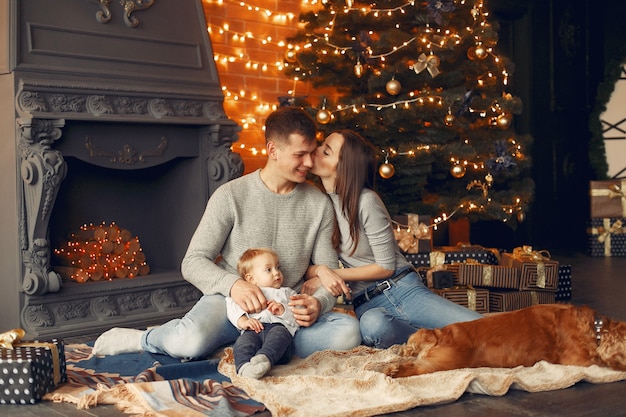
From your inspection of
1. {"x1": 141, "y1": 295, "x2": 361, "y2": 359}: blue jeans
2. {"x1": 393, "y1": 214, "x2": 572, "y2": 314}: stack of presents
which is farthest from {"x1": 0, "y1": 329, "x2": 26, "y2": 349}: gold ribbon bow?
{"x1": 393, "y1": 214, "x2": 572, "y2": 314}: stack of presents

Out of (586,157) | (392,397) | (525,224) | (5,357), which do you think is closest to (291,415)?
(392,397)

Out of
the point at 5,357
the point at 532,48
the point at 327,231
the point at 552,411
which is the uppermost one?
the point at 532,48

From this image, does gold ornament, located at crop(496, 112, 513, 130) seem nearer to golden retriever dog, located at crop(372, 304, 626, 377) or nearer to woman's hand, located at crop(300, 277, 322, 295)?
woman's hand, located at crop(300, 277, 322, 295)

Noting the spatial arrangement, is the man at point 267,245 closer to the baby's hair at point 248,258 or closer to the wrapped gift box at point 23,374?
the baby's hair at point 248,258

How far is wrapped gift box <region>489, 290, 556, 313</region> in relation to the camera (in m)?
4.66

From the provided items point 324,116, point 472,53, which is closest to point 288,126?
point 324,116

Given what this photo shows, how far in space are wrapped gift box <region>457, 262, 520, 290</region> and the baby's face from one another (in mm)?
1673

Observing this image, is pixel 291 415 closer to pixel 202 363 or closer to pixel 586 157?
pixel 202 363

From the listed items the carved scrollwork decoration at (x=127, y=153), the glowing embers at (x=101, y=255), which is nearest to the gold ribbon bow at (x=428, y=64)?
the carved scrollwork decoration at (x=127, y=153)

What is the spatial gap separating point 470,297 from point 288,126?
1725 mm

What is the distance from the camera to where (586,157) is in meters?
8.33

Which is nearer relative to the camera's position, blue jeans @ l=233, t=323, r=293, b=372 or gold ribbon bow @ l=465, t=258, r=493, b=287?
blue jeans @ l=233, t=323, r=293, b=372

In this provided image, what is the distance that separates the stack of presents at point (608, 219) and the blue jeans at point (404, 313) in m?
4.19

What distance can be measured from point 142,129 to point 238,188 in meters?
1.28
